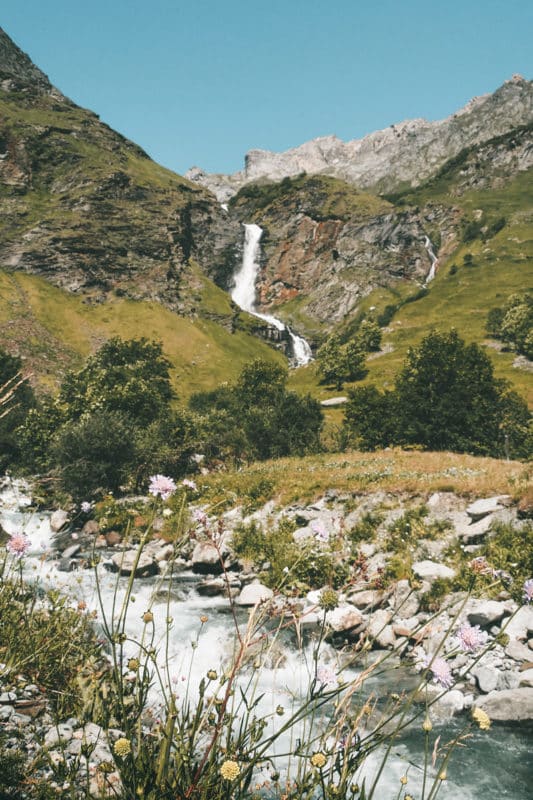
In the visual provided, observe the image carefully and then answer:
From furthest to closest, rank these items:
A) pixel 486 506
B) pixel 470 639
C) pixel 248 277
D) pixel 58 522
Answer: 1. pixel 248 277
2. pixel 58 522
3. pixel 486 506
4. pixel 470 639

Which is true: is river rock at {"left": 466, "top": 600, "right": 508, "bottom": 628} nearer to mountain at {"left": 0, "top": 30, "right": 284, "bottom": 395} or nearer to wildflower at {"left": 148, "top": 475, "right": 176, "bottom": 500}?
wildflower at {"left": 148, "top": 475, "right": 176, "bottom": 500}

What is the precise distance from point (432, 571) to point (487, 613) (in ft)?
8.95

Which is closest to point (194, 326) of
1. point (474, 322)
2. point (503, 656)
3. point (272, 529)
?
point (474, 322)

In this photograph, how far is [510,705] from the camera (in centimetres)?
775

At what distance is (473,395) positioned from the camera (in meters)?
40.7

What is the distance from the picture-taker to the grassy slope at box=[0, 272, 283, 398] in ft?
302

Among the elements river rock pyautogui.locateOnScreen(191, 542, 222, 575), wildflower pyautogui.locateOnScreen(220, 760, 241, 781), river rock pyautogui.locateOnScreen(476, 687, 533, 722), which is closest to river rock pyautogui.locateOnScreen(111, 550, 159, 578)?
river rock pyautogui.locateOnScreen(191, 542, 222, 575)

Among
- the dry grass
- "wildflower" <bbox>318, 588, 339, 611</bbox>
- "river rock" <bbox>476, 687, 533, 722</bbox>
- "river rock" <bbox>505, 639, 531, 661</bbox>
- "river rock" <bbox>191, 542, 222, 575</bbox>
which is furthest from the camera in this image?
the dry grass

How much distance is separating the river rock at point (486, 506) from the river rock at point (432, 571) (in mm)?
3161

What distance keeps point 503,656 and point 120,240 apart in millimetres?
139172

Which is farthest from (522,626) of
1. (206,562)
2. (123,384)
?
(123,384)

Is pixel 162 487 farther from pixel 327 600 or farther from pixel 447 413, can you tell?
pixel 447 413

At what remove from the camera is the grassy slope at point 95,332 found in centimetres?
9212

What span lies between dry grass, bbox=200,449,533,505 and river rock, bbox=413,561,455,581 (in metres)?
4.33
